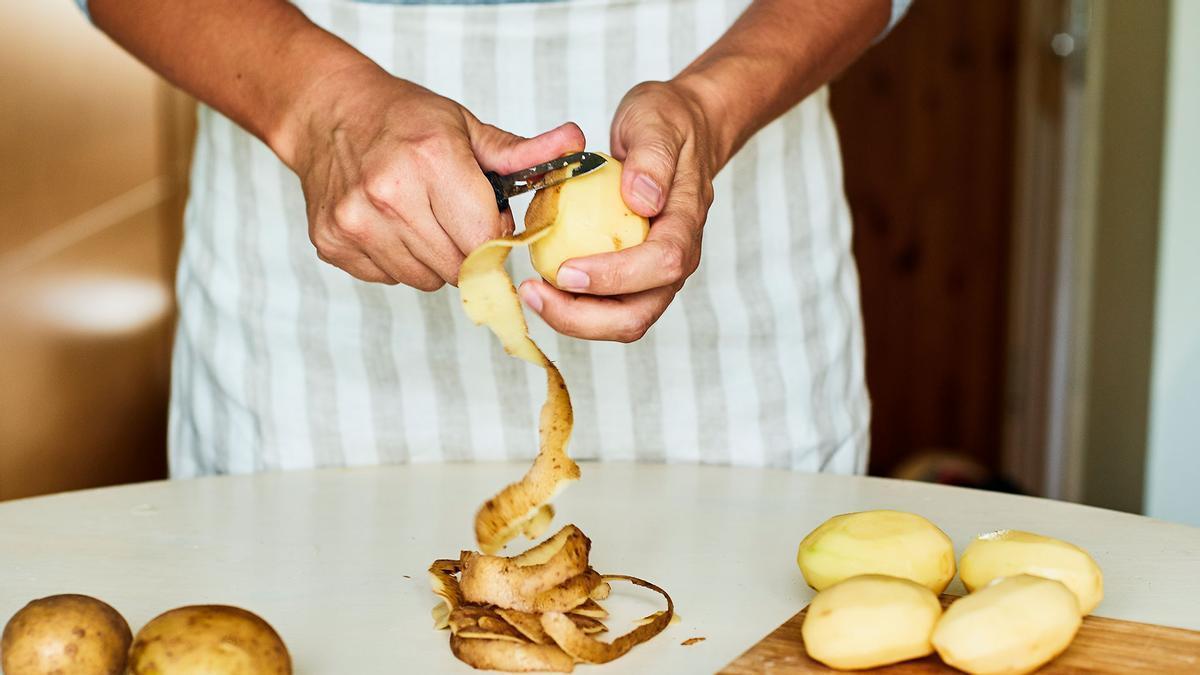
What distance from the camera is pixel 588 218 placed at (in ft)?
2.67

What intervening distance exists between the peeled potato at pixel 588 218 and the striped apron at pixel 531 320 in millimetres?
435

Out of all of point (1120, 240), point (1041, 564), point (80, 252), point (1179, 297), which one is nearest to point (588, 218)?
point (1041, 564)

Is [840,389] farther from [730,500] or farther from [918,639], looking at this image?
[918,639]

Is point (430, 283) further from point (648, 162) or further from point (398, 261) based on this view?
point (648, 162)

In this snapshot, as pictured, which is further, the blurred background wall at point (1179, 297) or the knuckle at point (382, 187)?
the blurred background wall at point (1179, 297)

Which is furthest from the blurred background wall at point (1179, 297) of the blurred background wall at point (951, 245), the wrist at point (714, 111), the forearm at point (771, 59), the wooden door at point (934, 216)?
the wooden door at point (934, 216)

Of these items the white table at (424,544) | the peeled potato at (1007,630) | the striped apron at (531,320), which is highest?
the striped apron at (531,320)

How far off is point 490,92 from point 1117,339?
50.6 inches

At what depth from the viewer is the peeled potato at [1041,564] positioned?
0.75 meters

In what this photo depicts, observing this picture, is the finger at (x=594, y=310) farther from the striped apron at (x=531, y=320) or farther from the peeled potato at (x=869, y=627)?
the striped apron at (x=531, y=320)

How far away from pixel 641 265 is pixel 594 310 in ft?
0.15

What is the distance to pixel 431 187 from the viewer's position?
0.82 meters

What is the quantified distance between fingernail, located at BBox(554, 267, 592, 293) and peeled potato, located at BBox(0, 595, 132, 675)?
32 centimetres

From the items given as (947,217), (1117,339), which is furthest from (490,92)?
(947,217)
